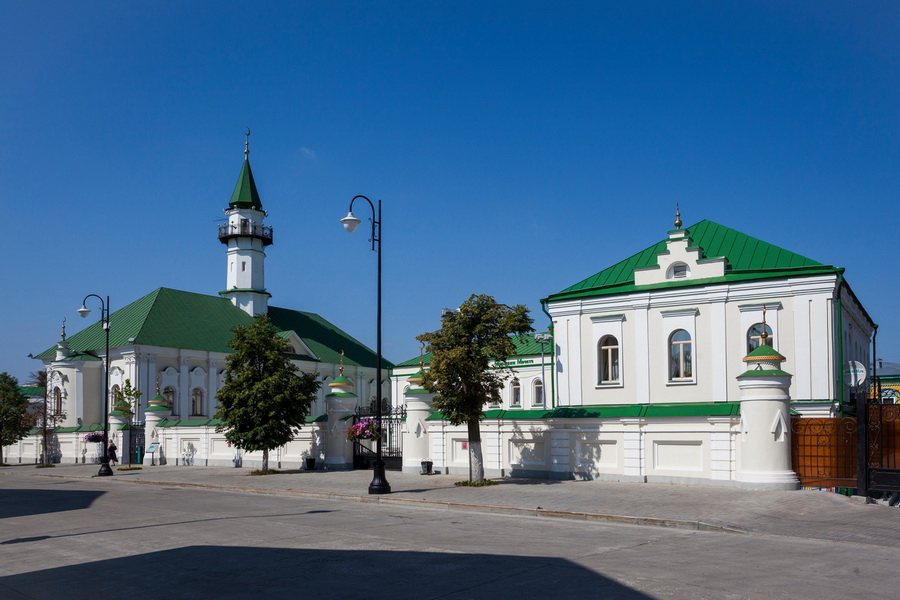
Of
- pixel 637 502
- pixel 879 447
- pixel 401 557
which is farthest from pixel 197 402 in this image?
pixel 401 557

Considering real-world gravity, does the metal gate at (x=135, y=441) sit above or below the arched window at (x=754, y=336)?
below

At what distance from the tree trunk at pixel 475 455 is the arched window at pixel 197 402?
41839 mm

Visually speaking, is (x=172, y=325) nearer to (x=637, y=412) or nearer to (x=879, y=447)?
(x=637, y=412)

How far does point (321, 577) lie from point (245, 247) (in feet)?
204

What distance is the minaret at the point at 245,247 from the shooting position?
228ft

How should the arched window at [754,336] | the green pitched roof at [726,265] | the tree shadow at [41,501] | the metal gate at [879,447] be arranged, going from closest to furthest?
the metal gate at [879,447] → the tree shadow at [41,501] → the arched window at [754,336] → the green pitched roof at [726,265]

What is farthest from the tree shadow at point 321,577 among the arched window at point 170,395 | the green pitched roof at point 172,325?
the arched window at point 170,395

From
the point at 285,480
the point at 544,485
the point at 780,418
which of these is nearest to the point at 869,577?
the point at 780,418

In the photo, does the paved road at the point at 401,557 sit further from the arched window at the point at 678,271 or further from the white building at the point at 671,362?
the arched window at the point at 678,271

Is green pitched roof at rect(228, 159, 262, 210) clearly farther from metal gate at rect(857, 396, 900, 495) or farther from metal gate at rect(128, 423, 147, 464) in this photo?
metal gate at rect(857, 396, 900, 495)

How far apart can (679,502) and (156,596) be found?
13097 millimetres

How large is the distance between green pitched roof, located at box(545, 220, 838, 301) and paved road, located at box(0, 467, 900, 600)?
1027 cm

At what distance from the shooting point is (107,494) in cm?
2488

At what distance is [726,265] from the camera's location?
2750cm
